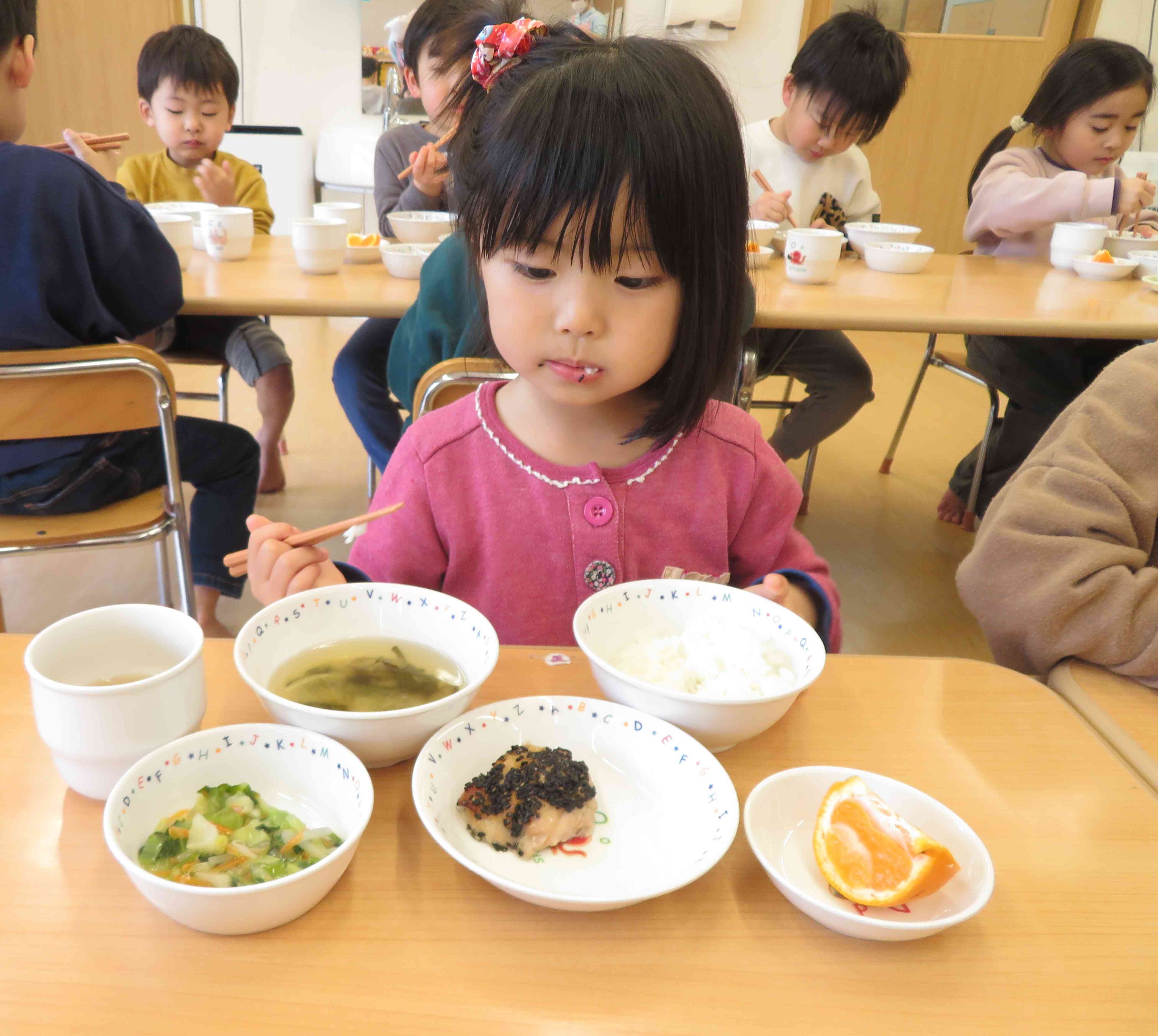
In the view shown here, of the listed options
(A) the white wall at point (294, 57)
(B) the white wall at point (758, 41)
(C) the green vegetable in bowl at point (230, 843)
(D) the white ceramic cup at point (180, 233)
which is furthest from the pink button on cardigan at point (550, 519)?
(A) the white wall at point (294, 57)

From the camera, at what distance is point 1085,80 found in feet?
8.65

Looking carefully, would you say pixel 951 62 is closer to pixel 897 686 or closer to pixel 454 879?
pixel 897 686

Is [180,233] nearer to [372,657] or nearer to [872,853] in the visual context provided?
[372,657]

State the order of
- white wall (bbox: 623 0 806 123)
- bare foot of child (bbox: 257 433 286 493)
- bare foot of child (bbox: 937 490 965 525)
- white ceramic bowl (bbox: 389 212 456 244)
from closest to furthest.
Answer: white ceramic bowl (bbox: 389 212 456 244) → bare foot of child (bbox: 257 433 286 493) → bare foot of child (bbox: 937 490 965 525) → white wall (bbox: 623 0 806 123)

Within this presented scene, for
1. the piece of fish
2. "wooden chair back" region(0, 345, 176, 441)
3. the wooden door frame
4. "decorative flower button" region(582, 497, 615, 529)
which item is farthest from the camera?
the wooden door frame

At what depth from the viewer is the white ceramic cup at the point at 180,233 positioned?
6.66 feet

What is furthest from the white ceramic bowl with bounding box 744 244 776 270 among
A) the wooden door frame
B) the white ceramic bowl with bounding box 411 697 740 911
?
the wooden door frame

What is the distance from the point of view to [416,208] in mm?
2705

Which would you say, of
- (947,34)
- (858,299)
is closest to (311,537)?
(858,299)

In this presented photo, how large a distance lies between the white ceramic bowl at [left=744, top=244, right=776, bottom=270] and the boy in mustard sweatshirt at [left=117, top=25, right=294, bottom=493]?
4.64 feet

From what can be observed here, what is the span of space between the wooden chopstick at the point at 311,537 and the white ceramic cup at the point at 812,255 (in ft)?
4.97

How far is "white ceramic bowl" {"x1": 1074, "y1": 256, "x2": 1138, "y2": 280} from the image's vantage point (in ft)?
7.54

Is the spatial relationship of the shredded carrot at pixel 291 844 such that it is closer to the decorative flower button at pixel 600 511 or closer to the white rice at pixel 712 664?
the white rice at pixel 712 664

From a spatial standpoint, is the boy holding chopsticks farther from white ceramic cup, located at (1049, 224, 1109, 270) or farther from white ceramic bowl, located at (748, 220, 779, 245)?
white ceramic cup, located at (1049, 224, 1109, 270)
